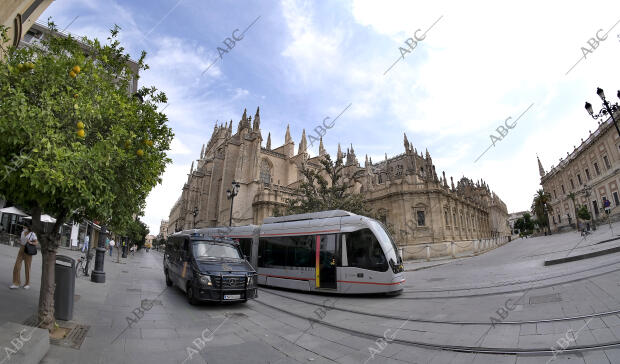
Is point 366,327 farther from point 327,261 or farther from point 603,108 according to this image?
point 603,108

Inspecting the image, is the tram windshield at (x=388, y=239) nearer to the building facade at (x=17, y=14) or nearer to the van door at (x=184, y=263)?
the van door at (x=184, y=263)

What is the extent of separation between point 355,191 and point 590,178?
3874 cm

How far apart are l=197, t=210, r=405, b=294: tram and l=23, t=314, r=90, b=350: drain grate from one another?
6.68m

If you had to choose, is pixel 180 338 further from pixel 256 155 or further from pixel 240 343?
pixel 256 155

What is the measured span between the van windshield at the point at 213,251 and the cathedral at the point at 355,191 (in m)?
10.8

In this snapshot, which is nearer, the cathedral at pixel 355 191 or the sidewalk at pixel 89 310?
the sidewalk at pixel 89 310

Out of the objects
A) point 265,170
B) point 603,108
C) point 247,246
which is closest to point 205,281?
point 247,246

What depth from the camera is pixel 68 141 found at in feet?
12.9

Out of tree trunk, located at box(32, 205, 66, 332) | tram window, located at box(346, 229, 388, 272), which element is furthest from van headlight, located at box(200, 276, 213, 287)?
tram window, located at box(346, 229, 388, 272)

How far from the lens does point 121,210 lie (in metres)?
4.99

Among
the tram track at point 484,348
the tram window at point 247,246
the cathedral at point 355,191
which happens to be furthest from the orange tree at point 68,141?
the cathedral at point 355,191

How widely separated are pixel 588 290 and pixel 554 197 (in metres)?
68.2

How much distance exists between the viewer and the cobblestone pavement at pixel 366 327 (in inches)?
151

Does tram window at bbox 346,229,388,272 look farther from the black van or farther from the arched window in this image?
the arched window
